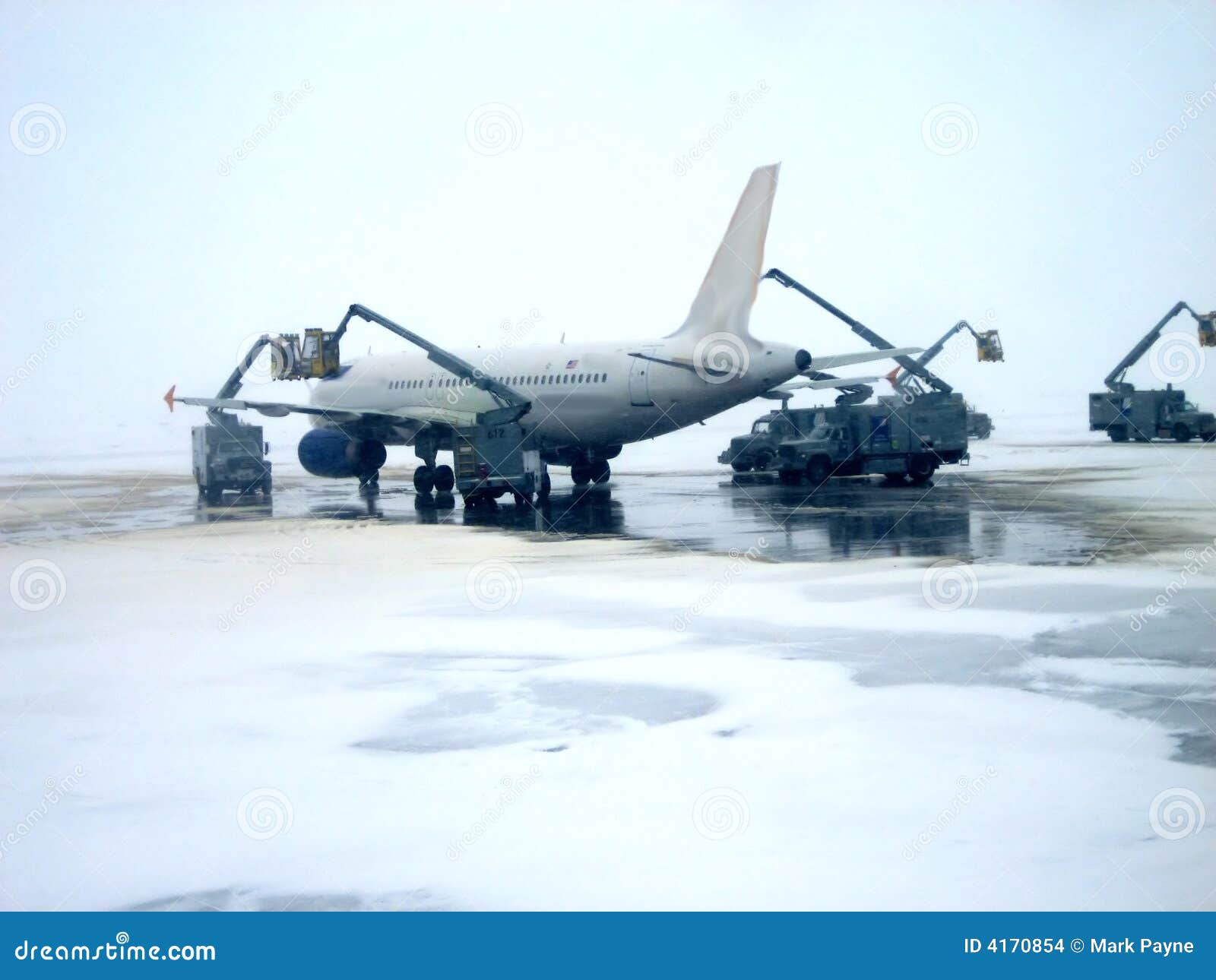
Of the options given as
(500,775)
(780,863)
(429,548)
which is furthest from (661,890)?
(429,548)

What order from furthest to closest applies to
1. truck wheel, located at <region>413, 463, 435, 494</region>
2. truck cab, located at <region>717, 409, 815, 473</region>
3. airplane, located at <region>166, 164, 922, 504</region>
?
truck cab, located at <region>717, 409, 815, 473</region>
truck wheel, located at <region>413, 463, 435, 494</region>
airplane, located at <region>166, 164, 922, 504</region>

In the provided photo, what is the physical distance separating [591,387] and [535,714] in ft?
71.8

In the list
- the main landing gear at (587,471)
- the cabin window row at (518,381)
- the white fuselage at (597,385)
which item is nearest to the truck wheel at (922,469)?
the white fuselage at (597,385)

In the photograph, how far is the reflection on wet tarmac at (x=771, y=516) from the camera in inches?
703

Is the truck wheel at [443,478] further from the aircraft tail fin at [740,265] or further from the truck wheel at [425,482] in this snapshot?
the aircraft tail fin at [740,265]

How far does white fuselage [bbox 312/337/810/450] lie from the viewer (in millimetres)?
28062

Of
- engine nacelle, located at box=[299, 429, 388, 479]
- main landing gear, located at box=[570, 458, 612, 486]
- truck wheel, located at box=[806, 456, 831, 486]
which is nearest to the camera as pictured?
engine nacelle, located at box=[299, 429, 388, 479]

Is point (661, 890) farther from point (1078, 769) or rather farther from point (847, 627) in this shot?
point (847, 627)

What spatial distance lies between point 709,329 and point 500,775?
2274 centimetres

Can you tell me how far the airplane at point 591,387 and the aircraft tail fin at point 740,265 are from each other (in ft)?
0.08

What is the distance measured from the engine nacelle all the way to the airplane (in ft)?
0.09

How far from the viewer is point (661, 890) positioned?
19.9 feet

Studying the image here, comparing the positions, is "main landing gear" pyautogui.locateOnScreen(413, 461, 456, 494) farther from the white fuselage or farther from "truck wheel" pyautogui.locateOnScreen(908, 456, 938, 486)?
"truck wheel" pyautogui.locateOnScreen(908, 456, 938, 486)

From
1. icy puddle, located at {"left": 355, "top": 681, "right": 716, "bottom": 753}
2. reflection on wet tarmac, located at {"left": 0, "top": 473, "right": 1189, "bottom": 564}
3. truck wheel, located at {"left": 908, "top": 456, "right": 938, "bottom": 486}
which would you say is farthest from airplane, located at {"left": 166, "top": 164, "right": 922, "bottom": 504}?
icy puddle, located at {"left": 355, "top": 681, "right": 716, "bottom": 753}
